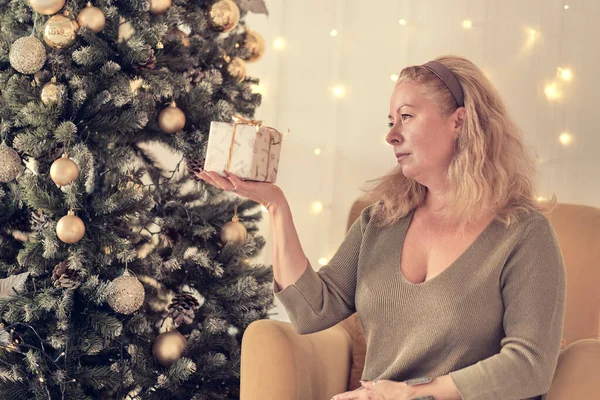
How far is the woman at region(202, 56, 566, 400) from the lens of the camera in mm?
1443

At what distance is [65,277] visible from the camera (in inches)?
68.7

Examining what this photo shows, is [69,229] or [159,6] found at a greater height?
[159,6]

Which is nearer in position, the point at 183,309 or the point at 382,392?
the point at 382,392

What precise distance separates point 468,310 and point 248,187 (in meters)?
0.54

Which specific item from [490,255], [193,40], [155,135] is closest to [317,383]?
[490,255]

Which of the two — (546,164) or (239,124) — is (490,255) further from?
(546,164)

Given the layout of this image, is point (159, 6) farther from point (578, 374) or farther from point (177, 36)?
point (578, 374)

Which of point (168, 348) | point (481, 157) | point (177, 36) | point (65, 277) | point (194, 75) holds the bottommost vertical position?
point (168, 348)

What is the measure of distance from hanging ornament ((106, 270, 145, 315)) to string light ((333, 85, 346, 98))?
3.81ft

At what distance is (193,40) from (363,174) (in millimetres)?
880

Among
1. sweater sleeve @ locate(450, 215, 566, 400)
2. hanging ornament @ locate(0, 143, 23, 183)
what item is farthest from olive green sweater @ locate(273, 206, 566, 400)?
hanging ornament @ locate(0, 143, 23, 183)

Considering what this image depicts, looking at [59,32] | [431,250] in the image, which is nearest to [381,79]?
[431,250]

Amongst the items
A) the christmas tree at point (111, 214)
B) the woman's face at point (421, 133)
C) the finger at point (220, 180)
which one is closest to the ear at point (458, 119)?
the woman's face at point (421, 133)

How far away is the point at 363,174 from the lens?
2.60 m
